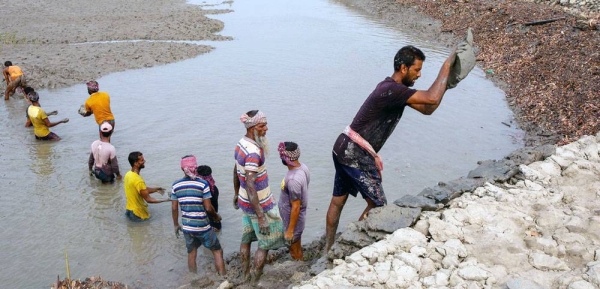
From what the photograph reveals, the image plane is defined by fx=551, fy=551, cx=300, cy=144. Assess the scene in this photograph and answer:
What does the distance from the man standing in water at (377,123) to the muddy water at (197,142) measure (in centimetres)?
172

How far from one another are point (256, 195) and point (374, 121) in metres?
1.28

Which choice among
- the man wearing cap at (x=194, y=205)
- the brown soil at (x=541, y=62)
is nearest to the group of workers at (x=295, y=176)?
the man wearing cap at (x=194, y=205)

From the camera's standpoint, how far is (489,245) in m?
4.30

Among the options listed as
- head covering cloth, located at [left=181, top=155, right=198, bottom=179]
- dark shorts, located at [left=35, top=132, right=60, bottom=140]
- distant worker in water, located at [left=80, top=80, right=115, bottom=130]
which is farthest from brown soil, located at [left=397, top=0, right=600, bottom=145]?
dark shorts, located at [left=35, top=132, right=60, bottom=140]

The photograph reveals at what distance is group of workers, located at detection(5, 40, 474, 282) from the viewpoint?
15.0 ft

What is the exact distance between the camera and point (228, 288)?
545 cm

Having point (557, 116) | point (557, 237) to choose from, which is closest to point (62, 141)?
point (557, 237)

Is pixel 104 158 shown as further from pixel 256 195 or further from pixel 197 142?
pixel 256 195

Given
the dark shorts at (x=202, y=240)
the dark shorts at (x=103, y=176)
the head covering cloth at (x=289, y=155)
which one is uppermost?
the head covering cloth at (x=289, y=155)

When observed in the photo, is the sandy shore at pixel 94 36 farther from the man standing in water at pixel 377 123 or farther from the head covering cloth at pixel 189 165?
the man standing in water at pixel 377 123

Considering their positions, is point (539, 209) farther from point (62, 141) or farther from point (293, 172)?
point (62, 141)

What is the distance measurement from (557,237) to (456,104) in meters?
7.61

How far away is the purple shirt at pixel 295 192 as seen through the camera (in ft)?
17.3

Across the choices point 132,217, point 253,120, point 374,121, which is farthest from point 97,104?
point 374,121
